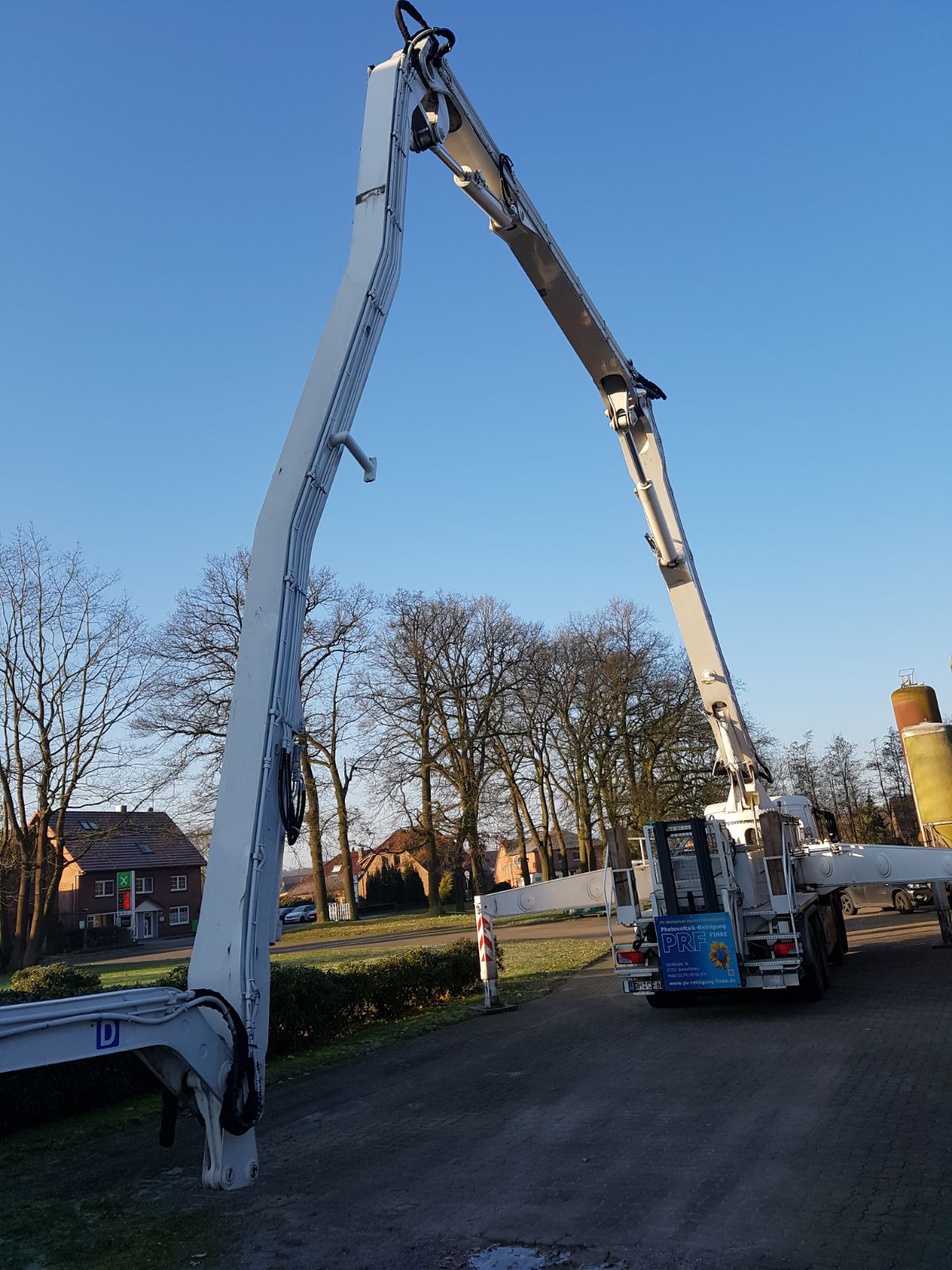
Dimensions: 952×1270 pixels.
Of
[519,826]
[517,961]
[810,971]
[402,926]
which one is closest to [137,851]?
[402,926]

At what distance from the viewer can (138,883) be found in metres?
57.0

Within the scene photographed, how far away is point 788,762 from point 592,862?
2916cm

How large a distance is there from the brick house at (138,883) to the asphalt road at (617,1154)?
46064 millimetres

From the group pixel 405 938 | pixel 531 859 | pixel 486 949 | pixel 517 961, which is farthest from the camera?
pixel 531 859

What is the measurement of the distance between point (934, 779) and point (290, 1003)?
16.1 metres

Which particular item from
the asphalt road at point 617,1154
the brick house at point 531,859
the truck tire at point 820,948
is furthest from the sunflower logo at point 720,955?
the brick house at point 531,859

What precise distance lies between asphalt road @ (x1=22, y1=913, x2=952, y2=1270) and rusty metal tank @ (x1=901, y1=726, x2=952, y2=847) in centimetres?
1145

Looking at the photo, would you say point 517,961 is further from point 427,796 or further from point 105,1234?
point 427,796

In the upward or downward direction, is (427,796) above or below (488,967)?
above

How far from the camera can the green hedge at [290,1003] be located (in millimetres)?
8562

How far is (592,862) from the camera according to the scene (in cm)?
4153

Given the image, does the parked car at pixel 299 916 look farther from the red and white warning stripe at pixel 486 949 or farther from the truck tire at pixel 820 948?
the truck tire at pixel 820 948

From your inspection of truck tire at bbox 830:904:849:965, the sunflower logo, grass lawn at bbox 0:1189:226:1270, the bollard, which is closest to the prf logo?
grass lawn at bbox 0:1189:226:1270

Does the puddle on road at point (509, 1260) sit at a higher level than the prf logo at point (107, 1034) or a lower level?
lower
